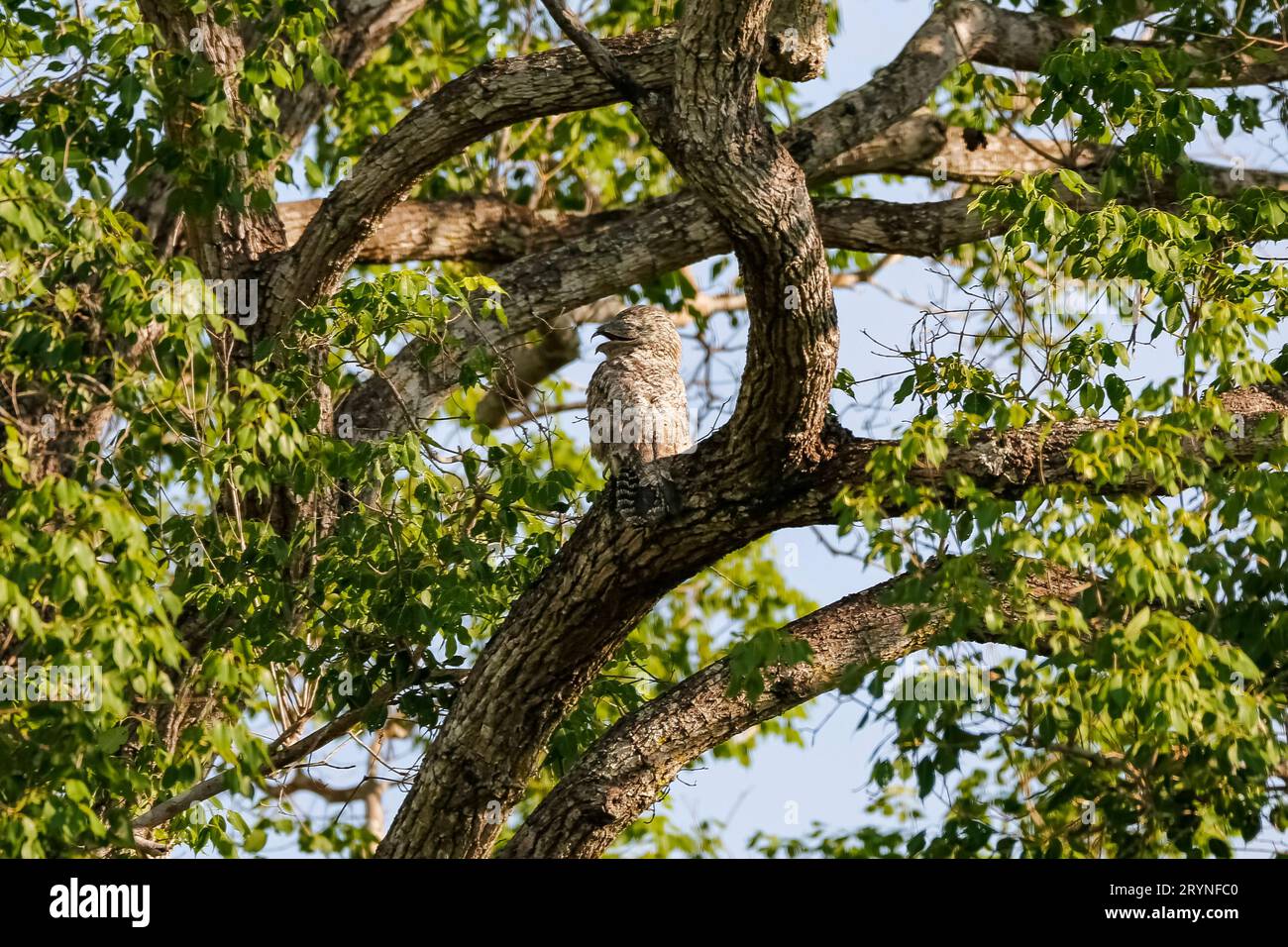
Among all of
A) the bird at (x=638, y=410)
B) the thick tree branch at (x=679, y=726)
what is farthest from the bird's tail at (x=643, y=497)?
the thick tree branch at (x=679, y=726)

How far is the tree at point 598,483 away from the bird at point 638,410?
94mm

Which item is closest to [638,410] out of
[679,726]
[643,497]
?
[643,497]

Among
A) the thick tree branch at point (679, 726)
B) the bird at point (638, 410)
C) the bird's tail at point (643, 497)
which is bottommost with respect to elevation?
the thick tree branch at point (679, 726)

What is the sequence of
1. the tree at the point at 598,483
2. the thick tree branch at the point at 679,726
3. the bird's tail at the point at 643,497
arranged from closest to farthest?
1. the tree at the point at 598,483
2. the bird's tail at the point at 643,497
3. the thick tree branch at the point at 679,726

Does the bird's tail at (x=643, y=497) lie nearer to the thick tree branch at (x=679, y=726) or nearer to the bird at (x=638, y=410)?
the bird at (x=638, y=410)

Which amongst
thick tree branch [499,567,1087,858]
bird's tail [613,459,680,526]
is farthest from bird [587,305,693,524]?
thick tree branch [499,567,1087,858]

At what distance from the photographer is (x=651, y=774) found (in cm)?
Result: 511

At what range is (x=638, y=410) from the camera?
503 cm

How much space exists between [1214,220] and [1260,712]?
159 cm

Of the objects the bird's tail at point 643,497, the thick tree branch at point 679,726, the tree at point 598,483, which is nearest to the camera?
the tree at point 598,483

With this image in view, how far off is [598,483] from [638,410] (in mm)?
1847

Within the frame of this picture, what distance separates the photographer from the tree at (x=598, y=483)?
3707 millimetres

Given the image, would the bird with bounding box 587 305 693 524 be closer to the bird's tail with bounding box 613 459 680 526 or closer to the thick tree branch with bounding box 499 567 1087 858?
the bird's tail with bounding box 613 459 680 526

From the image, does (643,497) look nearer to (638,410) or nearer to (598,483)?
(638,410)
